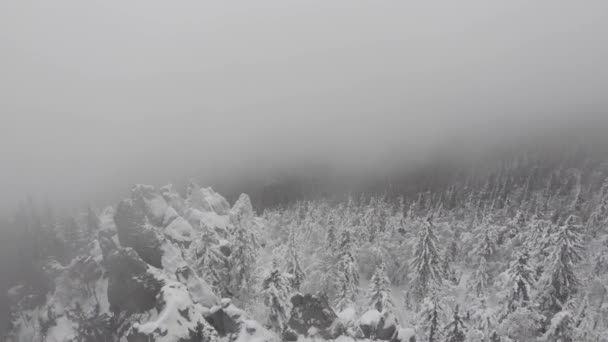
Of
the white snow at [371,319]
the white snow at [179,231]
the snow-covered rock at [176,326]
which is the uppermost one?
the snow-covered rock at [176,326]

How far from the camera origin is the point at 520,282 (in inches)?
958

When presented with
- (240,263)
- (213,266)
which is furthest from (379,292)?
(213,266)

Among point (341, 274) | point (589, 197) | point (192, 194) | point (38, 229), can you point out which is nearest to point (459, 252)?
point (341, 274)

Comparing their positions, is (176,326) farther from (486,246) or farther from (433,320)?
(486,246)

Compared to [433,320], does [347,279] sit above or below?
below

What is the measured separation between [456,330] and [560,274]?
1059 cm

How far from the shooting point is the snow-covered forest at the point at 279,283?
69.6ft

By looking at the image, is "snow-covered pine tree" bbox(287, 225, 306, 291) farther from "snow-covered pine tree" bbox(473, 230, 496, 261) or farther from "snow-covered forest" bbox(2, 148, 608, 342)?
"snow-covered pine tree" bbox(473, 230, 496, 261)

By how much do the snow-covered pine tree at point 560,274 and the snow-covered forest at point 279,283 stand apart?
3.7 inches

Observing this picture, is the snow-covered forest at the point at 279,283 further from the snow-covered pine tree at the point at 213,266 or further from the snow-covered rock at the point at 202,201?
the snow-covered rock at the point at 202,201

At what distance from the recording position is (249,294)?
122ft

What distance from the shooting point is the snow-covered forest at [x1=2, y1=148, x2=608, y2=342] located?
69.6 ft

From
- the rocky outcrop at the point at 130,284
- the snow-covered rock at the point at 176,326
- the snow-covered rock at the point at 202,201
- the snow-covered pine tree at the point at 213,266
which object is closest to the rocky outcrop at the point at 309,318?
the snow-covered rock at the point at 176,326

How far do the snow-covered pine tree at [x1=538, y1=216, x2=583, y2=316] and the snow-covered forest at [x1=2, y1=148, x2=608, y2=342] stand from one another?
3.7 inches
